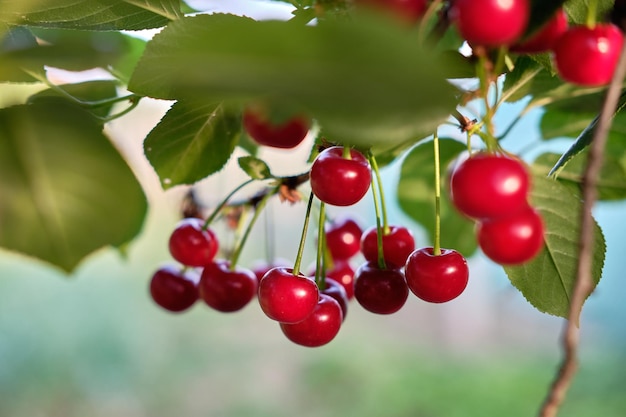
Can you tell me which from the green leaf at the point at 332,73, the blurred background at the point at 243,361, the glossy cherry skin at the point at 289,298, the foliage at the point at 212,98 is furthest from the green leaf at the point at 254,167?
the blurred background at the point at 243,361

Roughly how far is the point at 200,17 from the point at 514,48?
0.16 meters

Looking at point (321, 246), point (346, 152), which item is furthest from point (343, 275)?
point (346, 152)

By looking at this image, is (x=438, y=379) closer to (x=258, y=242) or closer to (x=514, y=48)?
(x=258, y=242)

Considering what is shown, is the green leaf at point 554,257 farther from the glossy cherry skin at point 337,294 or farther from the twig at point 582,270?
the twig at point 582,270

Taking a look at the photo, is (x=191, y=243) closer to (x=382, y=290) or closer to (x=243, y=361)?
(x=382, y=290)

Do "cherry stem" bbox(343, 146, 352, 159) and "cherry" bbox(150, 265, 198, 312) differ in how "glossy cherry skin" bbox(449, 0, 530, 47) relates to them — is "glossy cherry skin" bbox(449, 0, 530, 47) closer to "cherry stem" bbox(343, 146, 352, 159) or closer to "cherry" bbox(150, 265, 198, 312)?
"cherry stem" bbox(343, 146, 352, 159)

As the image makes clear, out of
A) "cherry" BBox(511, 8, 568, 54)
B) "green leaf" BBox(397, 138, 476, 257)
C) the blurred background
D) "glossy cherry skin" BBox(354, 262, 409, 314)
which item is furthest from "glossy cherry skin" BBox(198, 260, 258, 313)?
the blurred background

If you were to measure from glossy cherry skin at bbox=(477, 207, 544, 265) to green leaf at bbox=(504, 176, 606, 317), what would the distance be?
0.62ft

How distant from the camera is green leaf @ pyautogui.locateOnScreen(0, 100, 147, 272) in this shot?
300mm

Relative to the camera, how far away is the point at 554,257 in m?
0.44

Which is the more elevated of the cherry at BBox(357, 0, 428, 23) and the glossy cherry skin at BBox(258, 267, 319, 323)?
the cherry at BBox(357, 0, 428, 23)

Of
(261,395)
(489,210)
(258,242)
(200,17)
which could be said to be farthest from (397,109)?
(261,395)

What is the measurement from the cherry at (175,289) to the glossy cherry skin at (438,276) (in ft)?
0.93

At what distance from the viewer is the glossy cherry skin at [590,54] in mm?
247
